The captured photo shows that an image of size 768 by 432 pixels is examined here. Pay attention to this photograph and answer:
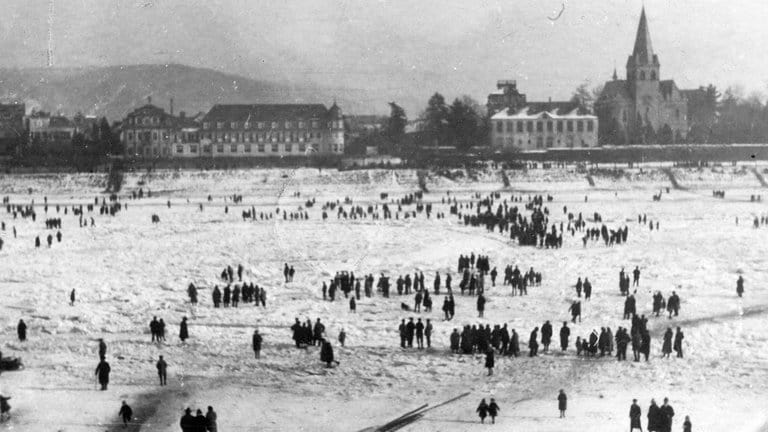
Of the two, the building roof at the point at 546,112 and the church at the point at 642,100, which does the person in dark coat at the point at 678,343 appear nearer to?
the building roof at the point at 546,112

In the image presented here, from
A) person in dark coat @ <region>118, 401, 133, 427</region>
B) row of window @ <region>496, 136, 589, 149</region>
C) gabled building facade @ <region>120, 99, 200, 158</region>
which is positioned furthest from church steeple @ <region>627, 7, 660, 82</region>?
person in dark coat @ <region>118, 401, 133, 427</region>

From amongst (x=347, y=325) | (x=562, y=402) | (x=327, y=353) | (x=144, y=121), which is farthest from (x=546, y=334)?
(x=144, y=121)

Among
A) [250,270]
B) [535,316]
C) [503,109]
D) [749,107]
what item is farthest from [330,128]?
[535,316]

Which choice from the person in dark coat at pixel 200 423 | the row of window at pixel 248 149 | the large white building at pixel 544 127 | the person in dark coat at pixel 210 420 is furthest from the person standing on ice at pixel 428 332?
the row of window at pixel 248 149

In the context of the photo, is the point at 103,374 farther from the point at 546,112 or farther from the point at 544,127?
the point at 544,127

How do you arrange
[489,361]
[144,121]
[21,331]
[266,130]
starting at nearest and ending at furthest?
1. [489,361]
2. [21,331]
3. [266,130]
4. [144,121]

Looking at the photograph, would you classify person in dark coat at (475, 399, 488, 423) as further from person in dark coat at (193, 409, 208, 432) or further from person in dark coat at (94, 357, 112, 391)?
person in dark coat at (94, 357, 112, 391)
